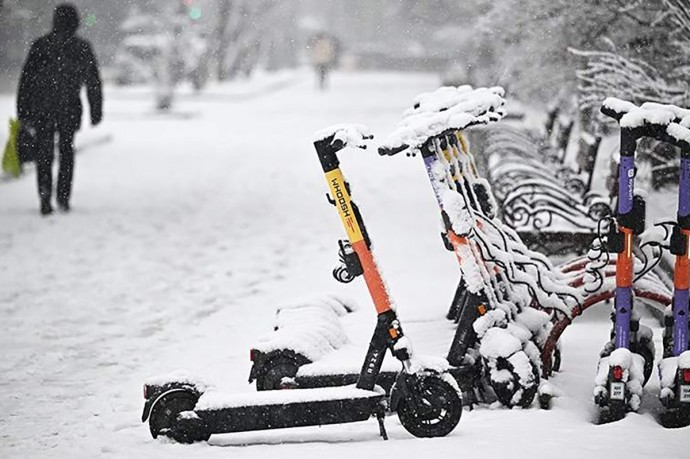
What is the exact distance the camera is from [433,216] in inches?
502

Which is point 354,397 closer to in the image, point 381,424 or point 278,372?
point 381,424

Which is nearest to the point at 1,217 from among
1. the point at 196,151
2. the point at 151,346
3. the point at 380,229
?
the point at 380,229

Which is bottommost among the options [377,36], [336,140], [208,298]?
[208,298]

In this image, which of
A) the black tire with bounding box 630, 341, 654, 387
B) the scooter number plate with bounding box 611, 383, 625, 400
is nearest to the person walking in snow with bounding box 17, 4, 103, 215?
the black tire with bounding box 630, 341, 654, 387

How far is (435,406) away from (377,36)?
90328 millimetres

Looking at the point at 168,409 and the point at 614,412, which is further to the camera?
the point at 168,409

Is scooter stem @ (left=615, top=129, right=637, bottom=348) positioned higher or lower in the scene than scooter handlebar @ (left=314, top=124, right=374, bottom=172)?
lower

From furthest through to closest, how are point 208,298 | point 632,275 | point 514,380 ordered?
point 208,298 < point 514,380 < point 632,275

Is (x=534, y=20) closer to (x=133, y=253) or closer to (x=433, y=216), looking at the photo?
(x=433, y=216)

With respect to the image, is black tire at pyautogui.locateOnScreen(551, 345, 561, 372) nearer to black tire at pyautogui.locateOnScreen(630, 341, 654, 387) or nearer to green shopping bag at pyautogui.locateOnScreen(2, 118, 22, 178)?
black tire at pyautogui.locateOnScreen(630, 341, 654, 387)

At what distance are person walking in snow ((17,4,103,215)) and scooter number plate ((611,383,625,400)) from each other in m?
8.52

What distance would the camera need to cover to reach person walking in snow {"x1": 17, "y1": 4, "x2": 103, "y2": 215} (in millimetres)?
12297

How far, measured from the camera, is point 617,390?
16.9 ft

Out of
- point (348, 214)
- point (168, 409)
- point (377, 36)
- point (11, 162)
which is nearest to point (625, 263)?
point (348, 214)
